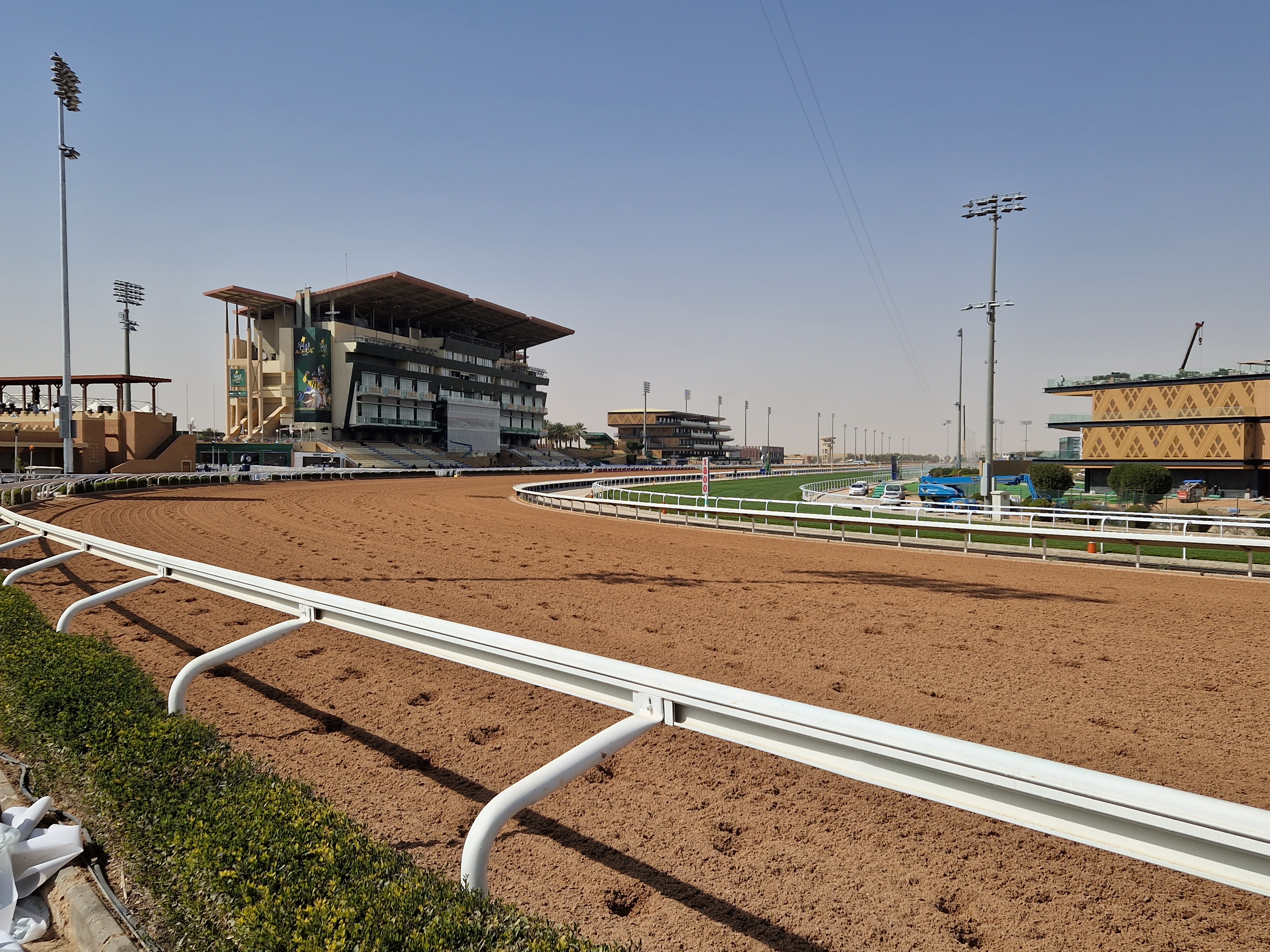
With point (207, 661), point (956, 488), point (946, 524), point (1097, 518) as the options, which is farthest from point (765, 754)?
point (956, 488)

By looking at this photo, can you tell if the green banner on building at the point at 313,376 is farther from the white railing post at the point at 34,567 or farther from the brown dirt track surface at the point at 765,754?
the white railing post at the point at 34,567

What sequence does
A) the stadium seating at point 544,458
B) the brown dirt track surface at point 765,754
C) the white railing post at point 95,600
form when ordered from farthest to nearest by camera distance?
the stadium seating at point 544,458, the white railing post at point 95,600, the brown dirt track surface at point 765,754

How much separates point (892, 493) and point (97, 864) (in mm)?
33578

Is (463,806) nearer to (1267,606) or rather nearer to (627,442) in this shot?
(1267,606)

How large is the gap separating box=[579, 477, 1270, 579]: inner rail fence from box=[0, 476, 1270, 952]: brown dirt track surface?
5.56 ft

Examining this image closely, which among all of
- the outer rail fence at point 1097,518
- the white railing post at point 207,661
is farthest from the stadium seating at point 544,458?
the white railing post at point 207,661

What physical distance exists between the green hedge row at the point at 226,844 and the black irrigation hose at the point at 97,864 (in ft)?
0.22

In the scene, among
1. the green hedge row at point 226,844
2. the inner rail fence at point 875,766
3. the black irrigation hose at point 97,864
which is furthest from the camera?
the black irrigation hose at point 97,864

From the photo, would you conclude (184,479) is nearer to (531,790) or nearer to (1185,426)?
(531,790)

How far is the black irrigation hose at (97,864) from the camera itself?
2484 millimetres

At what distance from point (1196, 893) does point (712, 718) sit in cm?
221

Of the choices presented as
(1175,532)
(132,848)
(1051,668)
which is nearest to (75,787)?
(132,848)

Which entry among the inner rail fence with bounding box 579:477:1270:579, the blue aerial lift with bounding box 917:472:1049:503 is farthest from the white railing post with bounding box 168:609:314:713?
the blue aerial lift with bounding box 917:472:1049:503

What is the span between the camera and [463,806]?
3.54 metres
